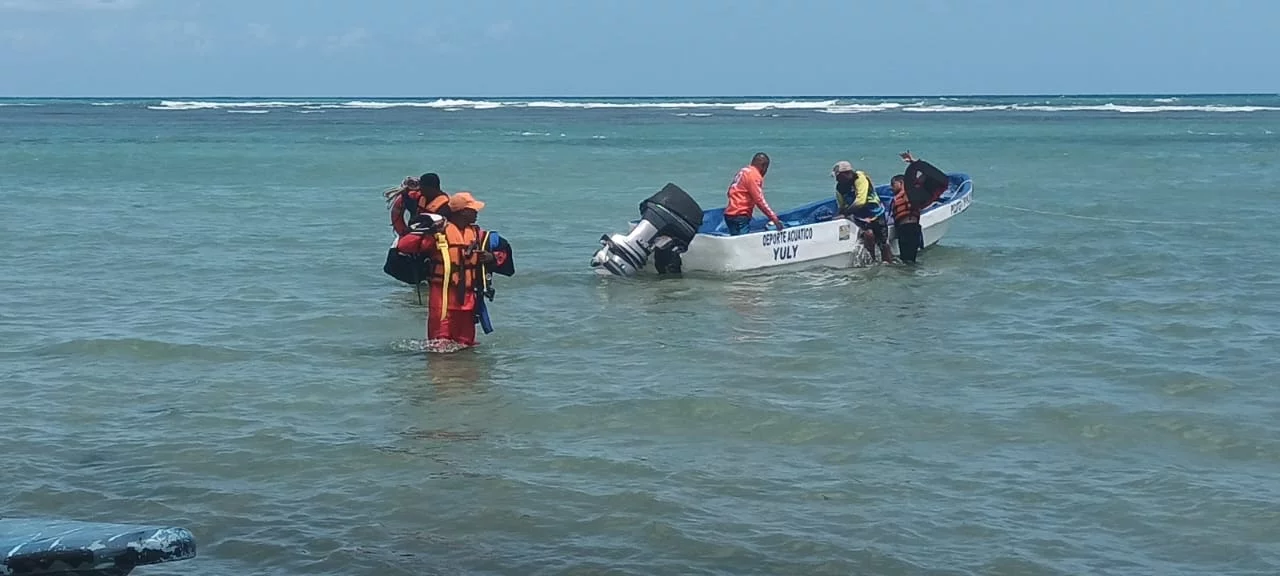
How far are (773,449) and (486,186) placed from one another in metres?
23.2

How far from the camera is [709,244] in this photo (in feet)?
50.5

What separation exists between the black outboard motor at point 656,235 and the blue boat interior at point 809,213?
0.65 m

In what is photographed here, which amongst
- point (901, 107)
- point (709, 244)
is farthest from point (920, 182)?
point (901, 107)

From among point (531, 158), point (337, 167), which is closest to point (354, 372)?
point (337, 167)

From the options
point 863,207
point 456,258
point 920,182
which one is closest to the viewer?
point 456,258

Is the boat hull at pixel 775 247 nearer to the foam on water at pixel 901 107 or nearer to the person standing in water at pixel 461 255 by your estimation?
the person standing in water at pixel 461 255

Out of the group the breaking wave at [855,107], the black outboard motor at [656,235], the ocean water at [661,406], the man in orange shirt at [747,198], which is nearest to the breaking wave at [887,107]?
the breaking wave at [855,107]

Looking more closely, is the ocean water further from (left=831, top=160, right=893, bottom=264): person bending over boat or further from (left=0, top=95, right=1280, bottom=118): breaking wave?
(left=0, top=95, right=1280, bottom=118): breaking wave

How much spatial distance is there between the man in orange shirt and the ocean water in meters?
0.71

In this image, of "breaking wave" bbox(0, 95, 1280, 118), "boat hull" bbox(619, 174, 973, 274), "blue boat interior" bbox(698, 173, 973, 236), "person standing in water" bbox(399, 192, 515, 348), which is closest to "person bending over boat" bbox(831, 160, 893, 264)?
"boat hull" bbox(619, 174, 973, 274)

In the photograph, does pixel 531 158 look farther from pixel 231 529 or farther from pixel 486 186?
pixel 231 529

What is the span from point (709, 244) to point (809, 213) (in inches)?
96.4

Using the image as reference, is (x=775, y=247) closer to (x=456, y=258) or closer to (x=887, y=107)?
(x=456, y=258)

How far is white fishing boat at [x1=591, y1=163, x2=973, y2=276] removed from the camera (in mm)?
14984
